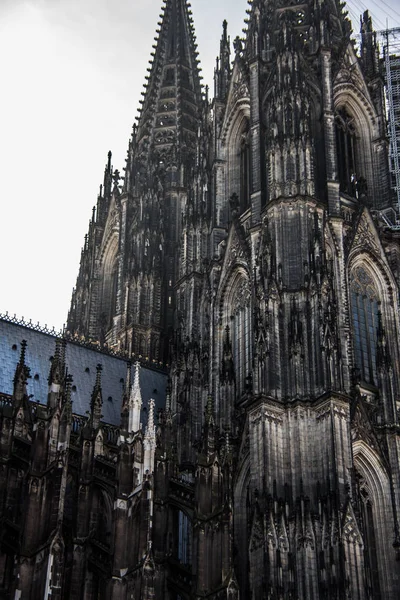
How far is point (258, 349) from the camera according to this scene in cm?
3631

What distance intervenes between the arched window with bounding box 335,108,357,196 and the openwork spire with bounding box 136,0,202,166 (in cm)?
1267

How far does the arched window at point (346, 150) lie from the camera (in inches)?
1747

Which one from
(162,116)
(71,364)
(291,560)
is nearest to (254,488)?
(291,560)

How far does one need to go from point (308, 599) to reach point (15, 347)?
1778 centimetres

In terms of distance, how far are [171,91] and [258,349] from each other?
96.8ft

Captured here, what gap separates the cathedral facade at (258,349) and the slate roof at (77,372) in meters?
2.22

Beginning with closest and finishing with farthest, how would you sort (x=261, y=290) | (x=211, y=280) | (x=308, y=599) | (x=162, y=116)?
1. (x=308, y=599)
2. (x=261, y=290)
3. (x=211, y=280)
4. (x=162, y=116)

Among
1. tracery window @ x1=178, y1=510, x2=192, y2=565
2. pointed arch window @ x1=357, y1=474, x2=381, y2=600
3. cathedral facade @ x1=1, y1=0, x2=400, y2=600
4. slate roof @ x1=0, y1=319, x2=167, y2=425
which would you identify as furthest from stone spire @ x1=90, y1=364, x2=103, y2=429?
pointed arch window @ x1=357, y1=474, x2=381, y2=600

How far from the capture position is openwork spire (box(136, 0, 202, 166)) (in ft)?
194

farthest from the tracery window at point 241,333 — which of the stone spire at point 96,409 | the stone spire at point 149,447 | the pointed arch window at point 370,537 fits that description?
the stone spire at point 149,447

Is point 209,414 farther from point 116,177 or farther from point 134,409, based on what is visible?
point 116,177

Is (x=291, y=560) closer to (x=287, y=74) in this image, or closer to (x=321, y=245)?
(x=321, y=245)

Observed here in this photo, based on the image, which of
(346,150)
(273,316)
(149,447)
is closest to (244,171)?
(346,150)

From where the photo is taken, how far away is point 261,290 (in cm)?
3766
